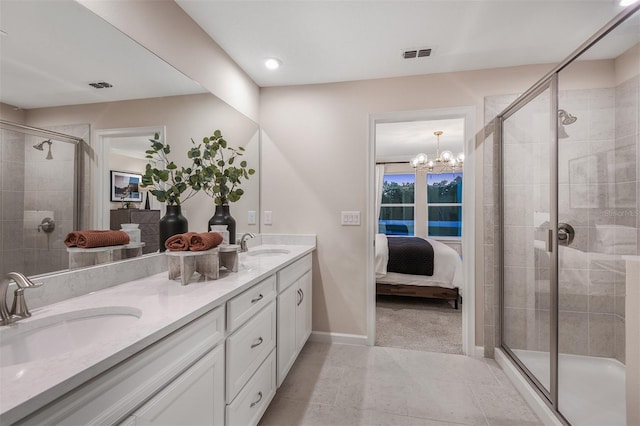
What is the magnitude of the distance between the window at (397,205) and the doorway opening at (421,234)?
0.07ft

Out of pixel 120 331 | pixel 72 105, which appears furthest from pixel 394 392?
pixel 72 105

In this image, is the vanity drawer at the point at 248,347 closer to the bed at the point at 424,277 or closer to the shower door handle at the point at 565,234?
the shower door handle at the point at 565,234

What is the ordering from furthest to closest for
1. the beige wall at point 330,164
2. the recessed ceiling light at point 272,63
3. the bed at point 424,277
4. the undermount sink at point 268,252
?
the bed at point 424,277
the beige wall at point 330,164
the undermount sink at point 268,252
the recessed ceiling light at point 272,63

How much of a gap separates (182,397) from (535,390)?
2033 millimetres

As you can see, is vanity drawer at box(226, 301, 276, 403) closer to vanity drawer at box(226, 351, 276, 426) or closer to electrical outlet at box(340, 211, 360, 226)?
vanity drawer at box(226, 351, 276, 426)

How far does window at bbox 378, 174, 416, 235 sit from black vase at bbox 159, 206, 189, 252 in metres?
5.41

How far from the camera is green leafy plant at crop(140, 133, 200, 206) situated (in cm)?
158

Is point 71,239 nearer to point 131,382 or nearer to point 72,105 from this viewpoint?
point 72,105

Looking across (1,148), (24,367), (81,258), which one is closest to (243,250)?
(81,258)

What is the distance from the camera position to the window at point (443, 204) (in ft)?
20.6

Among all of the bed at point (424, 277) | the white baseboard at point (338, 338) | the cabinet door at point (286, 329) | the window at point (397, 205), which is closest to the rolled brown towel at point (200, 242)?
the cabinet door at point (286, 329)

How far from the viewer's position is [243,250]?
2.26 m

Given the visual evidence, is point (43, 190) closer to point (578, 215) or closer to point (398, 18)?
point (398, 18)

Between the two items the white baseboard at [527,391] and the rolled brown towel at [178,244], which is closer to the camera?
the rolled brown towel at [178,244]
